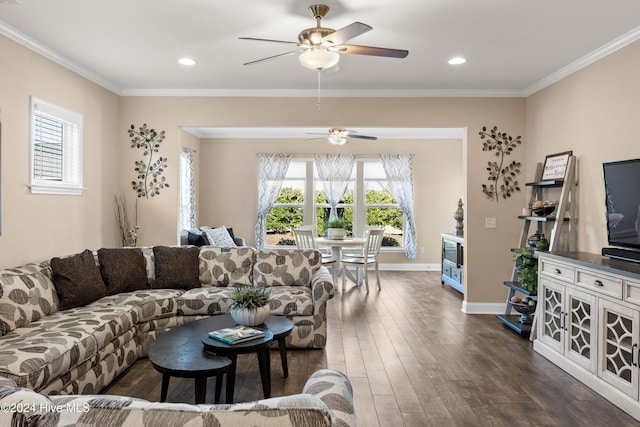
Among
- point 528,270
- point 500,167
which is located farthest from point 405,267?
point 528,270

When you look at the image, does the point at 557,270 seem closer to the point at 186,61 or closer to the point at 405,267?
the point at 186,61

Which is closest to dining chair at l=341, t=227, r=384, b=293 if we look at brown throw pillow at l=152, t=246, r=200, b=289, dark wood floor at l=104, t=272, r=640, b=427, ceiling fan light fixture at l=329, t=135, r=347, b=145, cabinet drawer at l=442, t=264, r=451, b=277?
cabinet drawer at l=442, t=264, r=451, b=277

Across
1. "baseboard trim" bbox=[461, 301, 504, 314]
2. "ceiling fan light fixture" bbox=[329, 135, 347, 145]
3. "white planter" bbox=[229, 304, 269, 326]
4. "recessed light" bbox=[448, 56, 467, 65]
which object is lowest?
"baseboard trim" bbox=[461, 301, 504, 314]

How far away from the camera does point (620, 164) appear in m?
3.15

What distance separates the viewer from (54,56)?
3.88m

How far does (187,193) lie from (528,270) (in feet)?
18.3

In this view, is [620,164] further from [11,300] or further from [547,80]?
[11,300]

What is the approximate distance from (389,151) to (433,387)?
595 centimetres

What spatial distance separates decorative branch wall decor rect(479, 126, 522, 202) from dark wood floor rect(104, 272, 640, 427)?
1.54 metres

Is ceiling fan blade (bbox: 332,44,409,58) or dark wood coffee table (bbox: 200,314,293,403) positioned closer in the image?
dark wood coffee table (bbox: 200,314,293,403)

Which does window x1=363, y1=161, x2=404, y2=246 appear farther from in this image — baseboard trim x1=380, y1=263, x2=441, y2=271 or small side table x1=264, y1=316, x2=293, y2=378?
small side table x1=264, y1=316, x2=293, y2=378

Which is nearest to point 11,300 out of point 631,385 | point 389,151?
point 631,385

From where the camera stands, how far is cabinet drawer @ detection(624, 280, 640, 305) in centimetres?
261

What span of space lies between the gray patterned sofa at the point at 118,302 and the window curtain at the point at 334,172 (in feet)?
13.3
